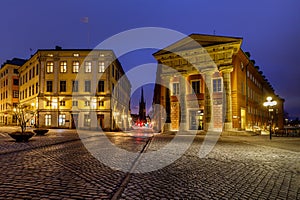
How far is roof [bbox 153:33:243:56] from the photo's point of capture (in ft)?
100

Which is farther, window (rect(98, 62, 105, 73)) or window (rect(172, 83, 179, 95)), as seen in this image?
window (rect(98, 62, 105, 73))

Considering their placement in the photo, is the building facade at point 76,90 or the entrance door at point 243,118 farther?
the building facade at point 76,90

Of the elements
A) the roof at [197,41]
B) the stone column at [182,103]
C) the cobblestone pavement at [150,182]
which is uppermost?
the roof at [197,41]

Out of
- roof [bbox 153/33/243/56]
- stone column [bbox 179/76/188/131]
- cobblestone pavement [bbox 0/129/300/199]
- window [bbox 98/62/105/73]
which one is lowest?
cobblestone pavement [bbox 0/129/300/199]

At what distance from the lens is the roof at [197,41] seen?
3062 cm

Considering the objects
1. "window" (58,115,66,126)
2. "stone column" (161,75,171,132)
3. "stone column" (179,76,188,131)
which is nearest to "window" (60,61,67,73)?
"window" (58,115,66,126)

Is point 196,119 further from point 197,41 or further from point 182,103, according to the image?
point 197,41

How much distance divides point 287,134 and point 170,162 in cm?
2635

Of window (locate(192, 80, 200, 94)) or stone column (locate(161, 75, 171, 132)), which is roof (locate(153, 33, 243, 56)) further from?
window (locate(192, 80, 200, 94))

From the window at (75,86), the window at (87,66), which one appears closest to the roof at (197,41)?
the window at (87,66)

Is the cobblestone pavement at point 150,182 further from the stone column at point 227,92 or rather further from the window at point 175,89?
the window at point 175,89

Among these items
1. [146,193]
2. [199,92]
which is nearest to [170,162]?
[146,193]

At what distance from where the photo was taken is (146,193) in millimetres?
5219

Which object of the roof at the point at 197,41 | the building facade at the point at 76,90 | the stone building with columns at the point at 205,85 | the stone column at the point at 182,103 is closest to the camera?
the stone building with columns at the point at 205,85
